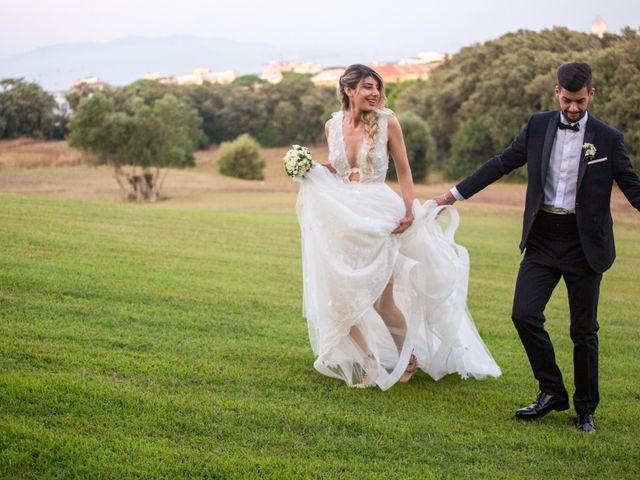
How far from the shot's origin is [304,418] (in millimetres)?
6062

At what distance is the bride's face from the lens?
7.20 m

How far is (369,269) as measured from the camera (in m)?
7.28

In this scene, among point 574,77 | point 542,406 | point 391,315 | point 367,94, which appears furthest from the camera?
point 391,315

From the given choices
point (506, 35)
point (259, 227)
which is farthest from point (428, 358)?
point (506, 35)

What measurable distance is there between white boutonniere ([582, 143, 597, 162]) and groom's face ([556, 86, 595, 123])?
240 millimetres

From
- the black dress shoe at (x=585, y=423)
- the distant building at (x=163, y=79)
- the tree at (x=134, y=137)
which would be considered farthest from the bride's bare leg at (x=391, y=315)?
the distant building at (x=163, y=79)

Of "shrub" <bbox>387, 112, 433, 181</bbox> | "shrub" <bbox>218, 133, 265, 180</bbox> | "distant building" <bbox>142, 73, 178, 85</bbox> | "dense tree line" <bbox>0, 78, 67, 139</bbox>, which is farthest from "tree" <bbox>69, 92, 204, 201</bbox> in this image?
"distant building" <bbox>142, 73, 178, 85</bbox>

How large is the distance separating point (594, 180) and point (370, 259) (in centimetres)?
207

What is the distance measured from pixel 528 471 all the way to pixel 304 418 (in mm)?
1655

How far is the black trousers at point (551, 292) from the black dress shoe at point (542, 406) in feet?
0.18

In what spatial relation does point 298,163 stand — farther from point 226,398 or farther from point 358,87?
point 226,398

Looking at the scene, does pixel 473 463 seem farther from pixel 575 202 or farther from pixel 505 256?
pixel 505 256

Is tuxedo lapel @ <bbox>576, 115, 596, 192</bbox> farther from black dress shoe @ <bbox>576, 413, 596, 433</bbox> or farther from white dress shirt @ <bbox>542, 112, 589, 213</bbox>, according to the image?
black dress shoe @ <bbox>576, 413, 596, 433</bbox>

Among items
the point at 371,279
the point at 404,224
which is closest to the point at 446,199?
the point at 404,224
